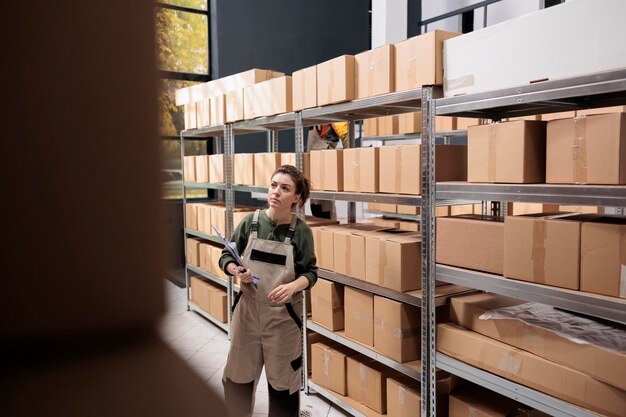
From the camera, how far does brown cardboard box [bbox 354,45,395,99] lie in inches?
112

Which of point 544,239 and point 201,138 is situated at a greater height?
point 201,138

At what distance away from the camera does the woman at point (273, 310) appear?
2.56m

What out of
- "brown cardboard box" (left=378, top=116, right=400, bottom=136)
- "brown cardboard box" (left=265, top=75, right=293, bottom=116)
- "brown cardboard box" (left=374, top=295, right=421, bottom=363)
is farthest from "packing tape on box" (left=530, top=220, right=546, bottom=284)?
"brown cardboard box" (left=378, top=116, right=400, bottom=136)

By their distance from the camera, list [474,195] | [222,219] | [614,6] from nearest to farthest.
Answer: [614,6] → [474,195] → [222,219]

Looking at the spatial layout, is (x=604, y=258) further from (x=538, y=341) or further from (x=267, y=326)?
(x=267, y=326)

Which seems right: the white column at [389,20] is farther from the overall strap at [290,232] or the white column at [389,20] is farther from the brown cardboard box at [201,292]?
the overall strap at [290,232]

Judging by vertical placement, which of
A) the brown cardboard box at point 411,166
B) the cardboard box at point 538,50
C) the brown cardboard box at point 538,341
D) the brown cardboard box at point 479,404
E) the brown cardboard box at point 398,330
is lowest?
the brown cardboard box at point 479,404

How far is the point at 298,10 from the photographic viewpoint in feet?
27.8

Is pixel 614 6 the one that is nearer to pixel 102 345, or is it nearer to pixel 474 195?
pixel 474 195

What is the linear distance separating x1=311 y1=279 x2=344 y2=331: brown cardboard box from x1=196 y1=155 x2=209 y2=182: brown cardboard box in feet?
8.12

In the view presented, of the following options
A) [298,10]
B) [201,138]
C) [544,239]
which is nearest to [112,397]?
[544,239]

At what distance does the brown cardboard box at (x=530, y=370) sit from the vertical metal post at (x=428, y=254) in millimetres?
83

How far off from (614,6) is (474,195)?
0.93m

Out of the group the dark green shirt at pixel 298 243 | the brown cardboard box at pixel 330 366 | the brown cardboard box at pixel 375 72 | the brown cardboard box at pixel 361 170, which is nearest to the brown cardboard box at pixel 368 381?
the brown cardboard box at pixel 330 366
